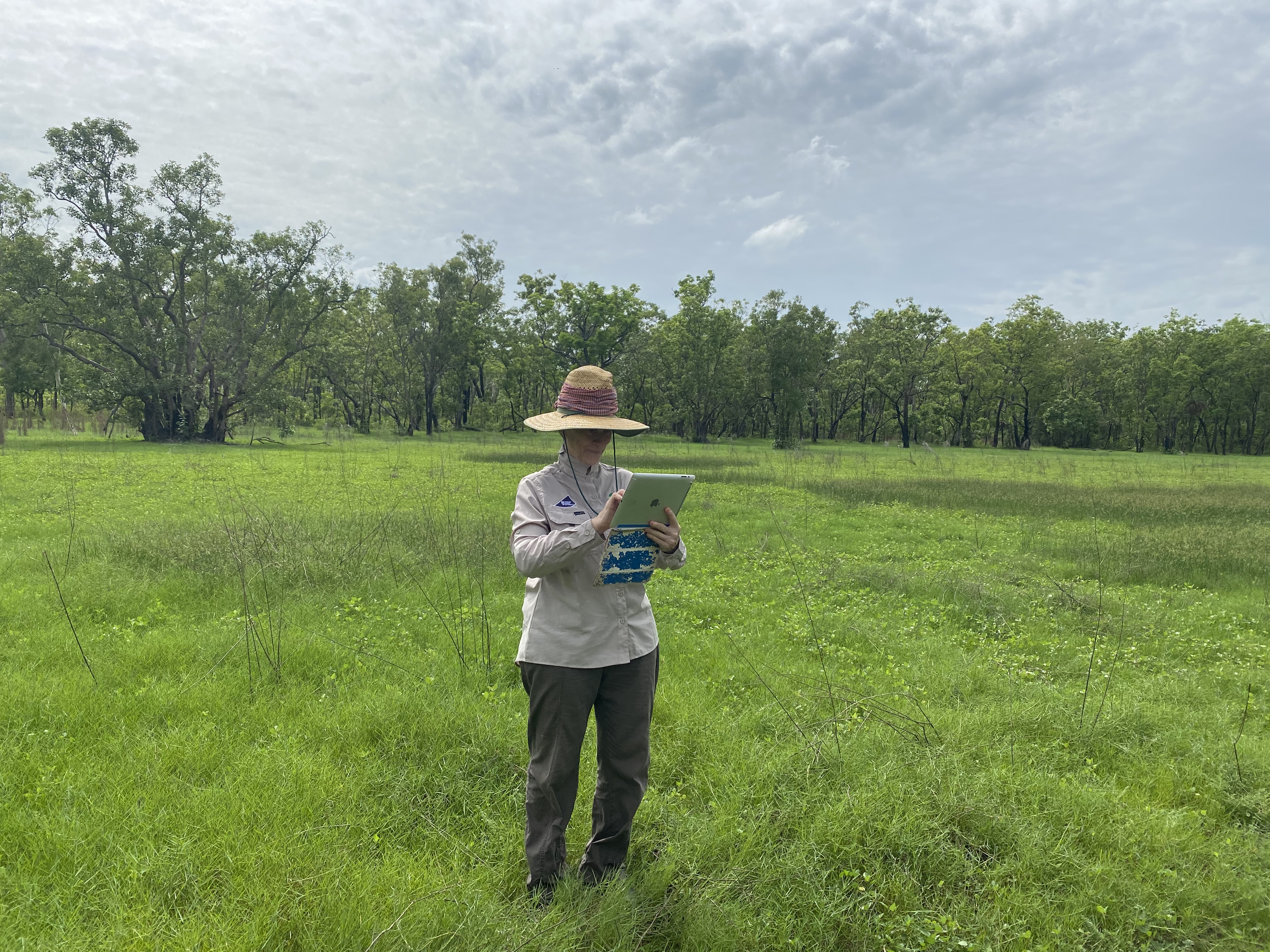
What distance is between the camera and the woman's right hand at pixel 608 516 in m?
2.22

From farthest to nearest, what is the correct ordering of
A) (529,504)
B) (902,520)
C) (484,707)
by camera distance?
1. (902,520)
2. (484,707)
3. (529,504)

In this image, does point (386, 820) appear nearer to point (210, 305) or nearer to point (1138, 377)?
point (210, 305)

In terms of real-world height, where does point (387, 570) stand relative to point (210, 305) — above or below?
below

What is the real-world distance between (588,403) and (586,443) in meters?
0.17

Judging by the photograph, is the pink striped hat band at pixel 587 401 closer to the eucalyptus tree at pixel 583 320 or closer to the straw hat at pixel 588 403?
the straw hat at pixel 588 403

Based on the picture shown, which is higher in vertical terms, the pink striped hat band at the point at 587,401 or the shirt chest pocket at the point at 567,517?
the pink striped hat band at the point at 587,401

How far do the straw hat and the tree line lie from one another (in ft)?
126

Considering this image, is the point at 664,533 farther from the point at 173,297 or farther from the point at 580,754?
the point at 173,297

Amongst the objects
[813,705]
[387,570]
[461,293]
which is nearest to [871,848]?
[813,705]

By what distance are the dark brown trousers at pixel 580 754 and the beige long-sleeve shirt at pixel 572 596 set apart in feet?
0.21

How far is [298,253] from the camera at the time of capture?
35156 mm

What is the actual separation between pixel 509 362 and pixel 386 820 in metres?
57.9

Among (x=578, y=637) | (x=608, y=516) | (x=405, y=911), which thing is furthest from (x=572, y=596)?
(x=405, y=911)

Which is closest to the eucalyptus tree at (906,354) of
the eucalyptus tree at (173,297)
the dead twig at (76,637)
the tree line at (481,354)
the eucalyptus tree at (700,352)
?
the tree line at (481,354)
